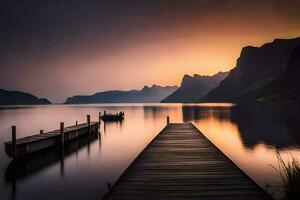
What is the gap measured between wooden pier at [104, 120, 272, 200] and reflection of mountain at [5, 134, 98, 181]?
10909mm

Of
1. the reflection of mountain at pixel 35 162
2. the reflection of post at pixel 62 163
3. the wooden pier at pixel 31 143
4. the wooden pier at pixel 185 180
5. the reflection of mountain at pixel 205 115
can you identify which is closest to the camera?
the wooden pier at pixel 185 180

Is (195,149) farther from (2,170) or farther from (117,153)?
(2,170)

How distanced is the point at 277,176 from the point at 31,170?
744 inches

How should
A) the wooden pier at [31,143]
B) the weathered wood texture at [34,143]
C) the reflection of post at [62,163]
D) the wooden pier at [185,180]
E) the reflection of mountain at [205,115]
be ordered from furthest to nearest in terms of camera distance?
the reflection of mountain at [205,115]
the weathered wood texture at [34,143]
the wooden pier at [31,143]
the reflection of post at [62,163]
the wooden pier at [185,180]

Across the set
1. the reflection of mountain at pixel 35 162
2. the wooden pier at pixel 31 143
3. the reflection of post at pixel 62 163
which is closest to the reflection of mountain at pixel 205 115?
the wooden pier at pixel 31 143

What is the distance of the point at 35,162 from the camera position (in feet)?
81.1

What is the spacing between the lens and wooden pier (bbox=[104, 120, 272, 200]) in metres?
10.0

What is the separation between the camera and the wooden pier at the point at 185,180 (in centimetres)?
1001

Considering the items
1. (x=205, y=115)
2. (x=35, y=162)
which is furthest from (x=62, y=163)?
(x=205, y=115)

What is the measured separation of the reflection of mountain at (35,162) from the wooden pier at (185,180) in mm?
10909

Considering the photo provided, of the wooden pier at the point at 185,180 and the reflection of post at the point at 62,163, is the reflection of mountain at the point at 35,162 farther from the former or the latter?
the wooden pier at the point at 185,180

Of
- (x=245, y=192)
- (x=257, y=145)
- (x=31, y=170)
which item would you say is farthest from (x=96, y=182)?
(x=257, y=145)

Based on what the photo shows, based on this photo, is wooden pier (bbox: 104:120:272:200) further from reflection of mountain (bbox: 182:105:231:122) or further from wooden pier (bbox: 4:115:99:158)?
reflection of mountain (bbox: 182:105:231:122)

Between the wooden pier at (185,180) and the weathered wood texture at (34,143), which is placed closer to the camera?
the wooden pier at (185,180)
